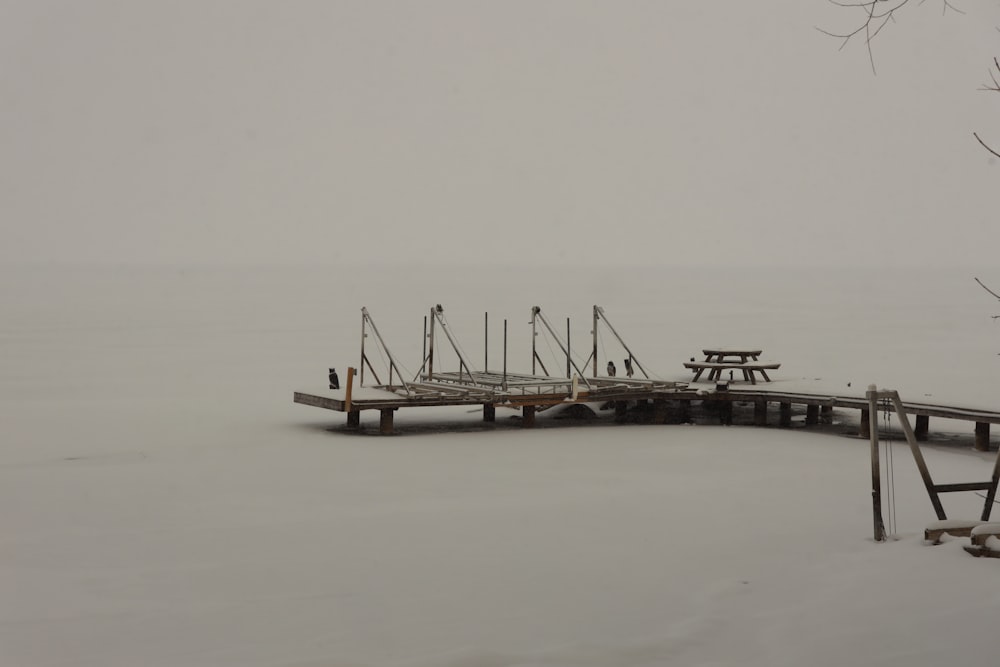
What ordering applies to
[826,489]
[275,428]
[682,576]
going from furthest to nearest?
[275,428] < [826,489] < [682,576]

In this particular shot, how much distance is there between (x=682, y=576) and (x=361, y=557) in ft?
8.43

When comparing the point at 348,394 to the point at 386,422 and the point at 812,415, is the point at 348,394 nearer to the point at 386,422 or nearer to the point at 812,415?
the point at 386,422

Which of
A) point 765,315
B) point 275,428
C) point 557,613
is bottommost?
point 557,613

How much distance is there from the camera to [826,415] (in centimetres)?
1970

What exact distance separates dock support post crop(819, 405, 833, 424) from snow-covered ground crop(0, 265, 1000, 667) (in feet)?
1.78

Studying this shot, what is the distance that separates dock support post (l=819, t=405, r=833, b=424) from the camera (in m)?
19.4

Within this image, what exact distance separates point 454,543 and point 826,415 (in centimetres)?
1026

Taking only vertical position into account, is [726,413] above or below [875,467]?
above

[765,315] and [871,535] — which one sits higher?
[765,315]

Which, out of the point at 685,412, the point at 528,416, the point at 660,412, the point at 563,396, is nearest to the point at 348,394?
the point at 528,416

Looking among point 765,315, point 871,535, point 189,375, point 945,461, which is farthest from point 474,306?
point 871,535

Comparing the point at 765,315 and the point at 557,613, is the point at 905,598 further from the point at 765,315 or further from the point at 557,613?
the point at 765,315

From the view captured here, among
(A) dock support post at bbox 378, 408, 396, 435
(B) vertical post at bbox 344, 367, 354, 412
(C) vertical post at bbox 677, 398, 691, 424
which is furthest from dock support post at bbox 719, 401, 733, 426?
(B) vertical post at bbox 344, 367, 354, 412

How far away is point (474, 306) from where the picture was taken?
221 feet
